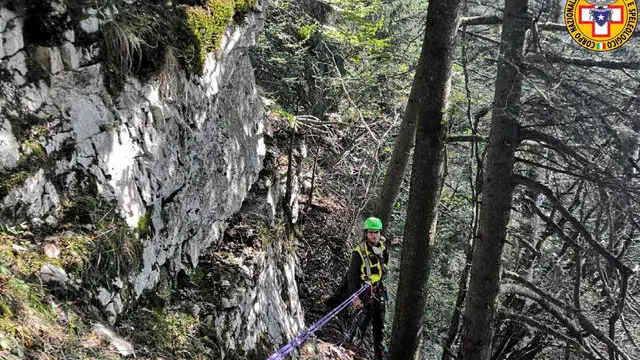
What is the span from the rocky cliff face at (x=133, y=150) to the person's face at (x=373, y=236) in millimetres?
1564

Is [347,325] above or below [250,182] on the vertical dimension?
below

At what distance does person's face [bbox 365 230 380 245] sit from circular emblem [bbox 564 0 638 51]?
3634 mm

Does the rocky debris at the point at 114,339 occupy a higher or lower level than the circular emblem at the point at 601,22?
lower

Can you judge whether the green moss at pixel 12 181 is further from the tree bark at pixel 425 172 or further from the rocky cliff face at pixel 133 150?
the tree bark at pixel 425 172

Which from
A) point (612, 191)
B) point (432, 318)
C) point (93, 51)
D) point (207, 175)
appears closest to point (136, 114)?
point (93, 51)

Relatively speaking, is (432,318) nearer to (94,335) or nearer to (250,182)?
(250,182)

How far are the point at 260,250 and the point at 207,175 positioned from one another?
1.15 m

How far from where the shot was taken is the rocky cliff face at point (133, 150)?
3.19 meters

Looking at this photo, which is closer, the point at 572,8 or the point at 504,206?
the point at 504,206

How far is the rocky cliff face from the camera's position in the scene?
10.5ft

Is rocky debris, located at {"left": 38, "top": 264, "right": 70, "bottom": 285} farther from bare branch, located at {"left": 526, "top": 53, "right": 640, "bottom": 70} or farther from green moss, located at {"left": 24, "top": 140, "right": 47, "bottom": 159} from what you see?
bare branch, located at {"left": 526, "top": 53, "right": 640, "bottom": 70}

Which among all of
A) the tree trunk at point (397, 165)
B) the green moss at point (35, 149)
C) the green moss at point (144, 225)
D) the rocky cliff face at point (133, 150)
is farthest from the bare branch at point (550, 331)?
the green moss at point (35, 149)

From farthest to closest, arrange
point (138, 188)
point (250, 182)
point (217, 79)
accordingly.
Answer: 1. point (250, 182)
2. point (217, 79)
3. point (138, 188)

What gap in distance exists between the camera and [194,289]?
15.0 feet
